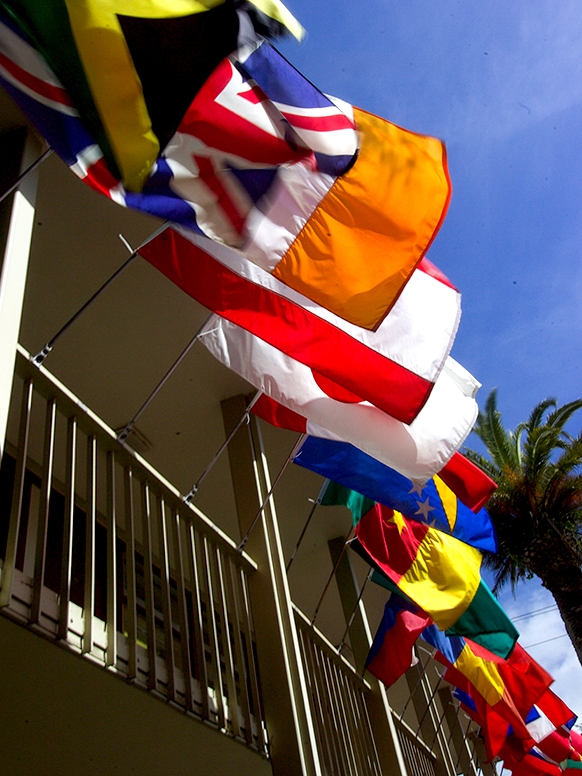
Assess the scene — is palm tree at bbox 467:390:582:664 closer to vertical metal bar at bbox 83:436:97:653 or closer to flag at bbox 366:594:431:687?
flag at bbox 366:594:431:687

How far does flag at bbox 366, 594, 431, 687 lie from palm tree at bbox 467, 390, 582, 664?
7349mm

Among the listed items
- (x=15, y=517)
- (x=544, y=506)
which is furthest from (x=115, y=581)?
(x=544, y=506)

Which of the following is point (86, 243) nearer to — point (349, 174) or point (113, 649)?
point (349, 174)

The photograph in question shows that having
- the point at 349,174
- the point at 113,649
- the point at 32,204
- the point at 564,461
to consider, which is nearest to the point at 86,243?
the point at 32,204

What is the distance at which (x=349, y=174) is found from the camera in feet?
15.7

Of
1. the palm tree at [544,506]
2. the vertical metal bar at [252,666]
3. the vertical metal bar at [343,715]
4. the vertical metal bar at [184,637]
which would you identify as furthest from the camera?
the palm tree at [544,506]

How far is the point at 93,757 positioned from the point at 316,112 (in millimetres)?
4377

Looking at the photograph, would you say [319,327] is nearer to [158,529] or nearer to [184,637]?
[184,637]

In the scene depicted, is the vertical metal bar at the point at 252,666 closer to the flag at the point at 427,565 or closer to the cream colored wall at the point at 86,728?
the cream colored wall at the point at 86,728

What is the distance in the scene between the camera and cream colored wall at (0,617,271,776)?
396cm

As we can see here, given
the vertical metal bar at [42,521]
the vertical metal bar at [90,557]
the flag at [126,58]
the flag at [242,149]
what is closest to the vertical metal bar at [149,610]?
the vertical metal bar at [90,557]

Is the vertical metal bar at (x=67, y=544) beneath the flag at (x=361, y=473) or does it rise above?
beneath

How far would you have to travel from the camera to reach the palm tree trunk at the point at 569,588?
1523 cm

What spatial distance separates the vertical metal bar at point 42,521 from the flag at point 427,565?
154 inches
